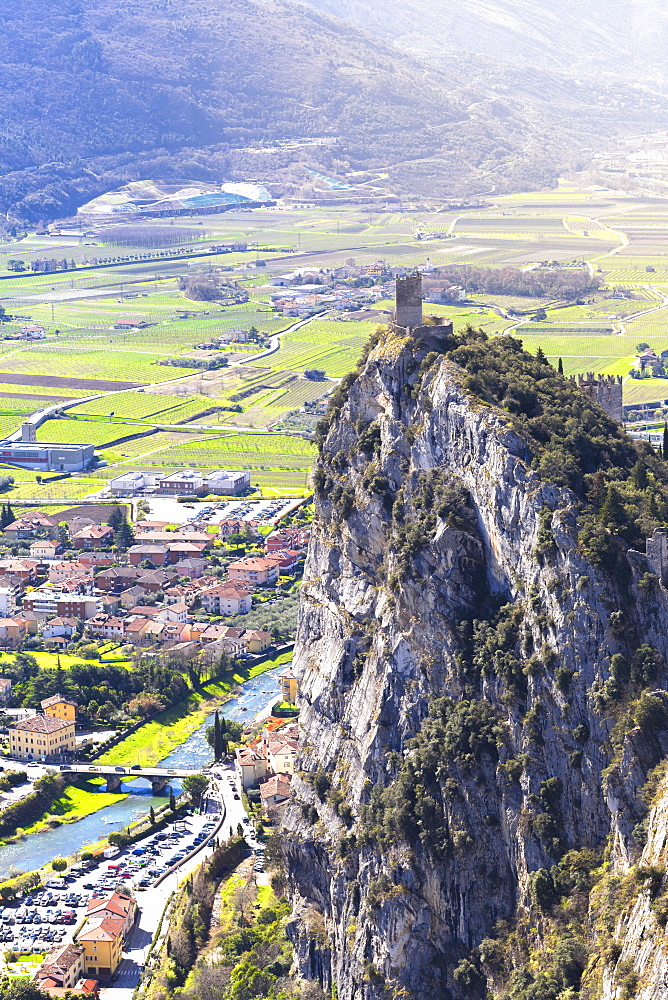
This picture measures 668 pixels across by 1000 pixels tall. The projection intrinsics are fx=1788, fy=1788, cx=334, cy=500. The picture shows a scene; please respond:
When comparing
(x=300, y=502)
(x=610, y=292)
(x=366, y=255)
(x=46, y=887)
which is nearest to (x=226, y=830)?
(x=46, y=887)

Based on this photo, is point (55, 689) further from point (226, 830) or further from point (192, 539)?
point (192, 539)

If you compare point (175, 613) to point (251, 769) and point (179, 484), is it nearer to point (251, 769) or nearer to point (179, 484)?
point (251, 769)

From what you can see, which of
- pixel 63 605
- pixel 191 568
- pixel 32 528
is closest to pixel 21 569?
pixel 63 605

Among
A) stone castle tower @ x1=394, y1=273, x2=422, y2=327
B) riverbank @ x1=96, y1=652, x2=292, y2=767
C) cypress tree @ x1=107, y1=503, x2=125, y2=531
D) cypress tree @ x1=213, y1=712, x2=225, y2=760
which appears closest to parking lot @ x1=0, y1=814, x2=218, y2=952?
cypress tree @ x1=213, y1=712, x2=225, y2=760

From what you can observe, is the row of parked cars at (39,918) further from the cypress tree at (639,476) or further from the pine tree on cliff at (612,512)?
the pine tree on cliff at (612,512)

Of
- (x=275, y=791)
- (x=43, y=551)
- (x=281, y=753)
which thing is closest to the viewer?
(x=275, y=791)

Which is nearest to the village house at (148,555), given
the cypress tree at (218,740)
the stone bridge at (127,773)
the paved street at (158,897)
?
the stone bridge at (127,773)

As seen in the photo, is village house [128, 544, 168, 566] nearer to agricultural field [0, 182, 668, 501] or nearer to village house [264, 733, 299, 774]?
agricultural field [0, 182, 668, 501]
